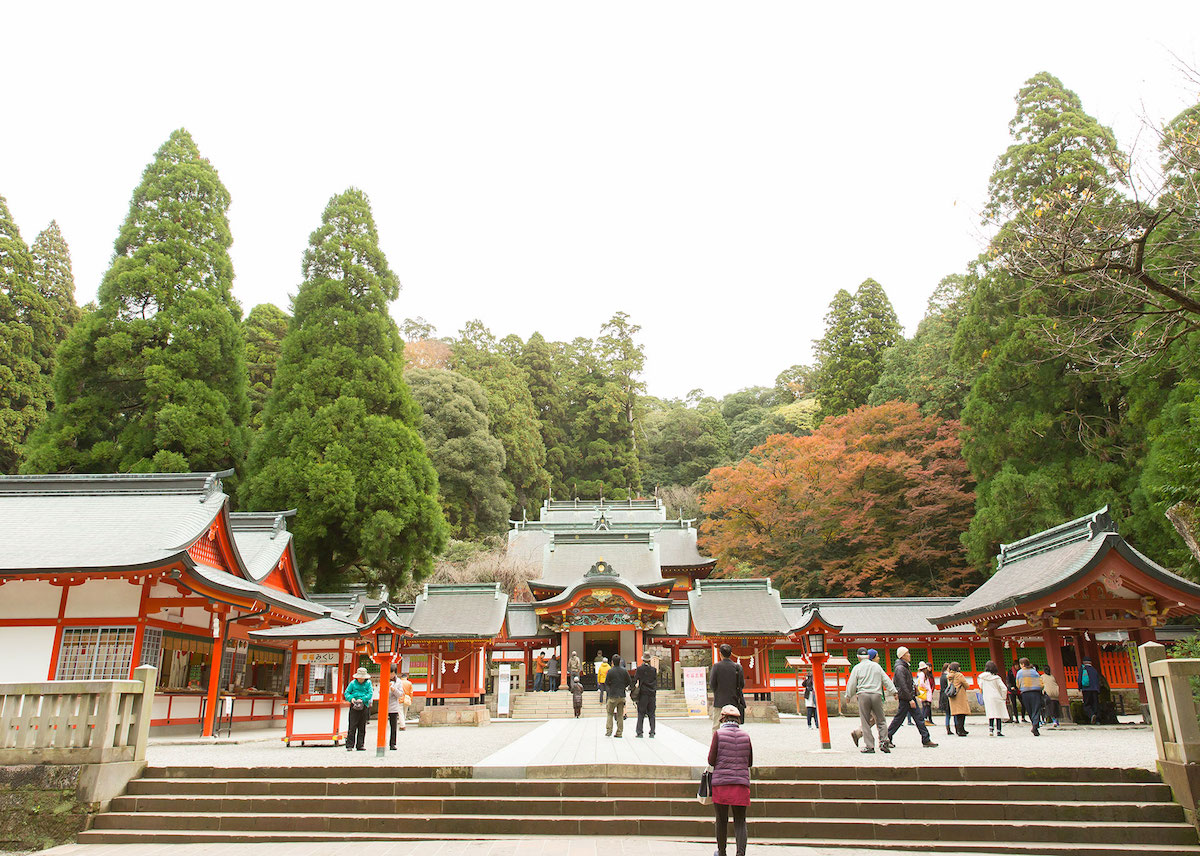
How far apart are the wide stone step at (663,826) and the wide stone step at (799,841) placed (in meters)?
0.06

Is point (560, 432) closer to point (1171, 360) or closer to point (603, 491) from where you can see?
point (603, 491)

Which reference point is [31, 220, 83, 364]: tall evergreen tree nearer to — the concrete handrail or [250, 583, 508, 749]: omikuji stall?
[250, 583, 508, 749]: omikuji stall

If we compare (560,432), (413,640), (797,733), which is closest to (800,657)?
(797,733)

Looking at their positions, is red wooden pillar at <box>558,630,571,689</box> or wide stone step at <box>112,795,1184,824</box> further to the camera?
red wooden pillar at <box>558,630,571,689</box>

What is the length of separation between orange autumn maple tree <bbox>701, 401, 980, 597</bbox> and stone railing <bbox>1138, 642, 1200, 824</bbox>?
65.2 ft

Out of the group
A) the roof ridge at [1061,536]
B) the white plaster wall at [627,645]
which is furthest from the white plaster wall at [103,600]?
the roof ridge at [1061,536]

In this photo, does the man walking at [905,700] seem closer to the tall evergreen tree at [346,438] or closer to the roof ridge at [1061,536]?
the roof ridge at [1061,536]

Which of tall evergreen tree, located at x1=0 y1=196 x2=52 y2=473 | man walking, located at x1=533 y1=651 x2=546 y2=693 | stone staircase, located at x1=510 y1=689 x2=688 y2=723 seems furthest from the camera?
tall evergreen tree, located at x1=0 y1=196 x2=52 y2=473

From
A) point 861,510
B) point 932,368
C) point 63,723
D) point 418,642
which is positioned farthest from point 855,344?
point 63,723

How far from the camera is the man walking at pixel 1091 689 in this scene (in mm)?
14031

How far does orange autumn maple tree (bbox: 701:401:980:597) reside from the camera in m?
27.7

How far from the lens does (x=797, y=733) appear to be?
14.1 metres

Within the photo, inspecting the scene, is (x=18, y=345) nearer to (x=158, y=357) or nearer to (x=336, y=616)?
(x=158, y=357)

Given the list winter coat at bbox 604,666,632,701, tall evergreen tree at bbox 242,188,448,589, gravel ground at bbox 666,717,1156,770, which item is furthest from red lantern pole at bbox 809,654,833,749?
tall evergreen tree at bbox 242,188,448,589
